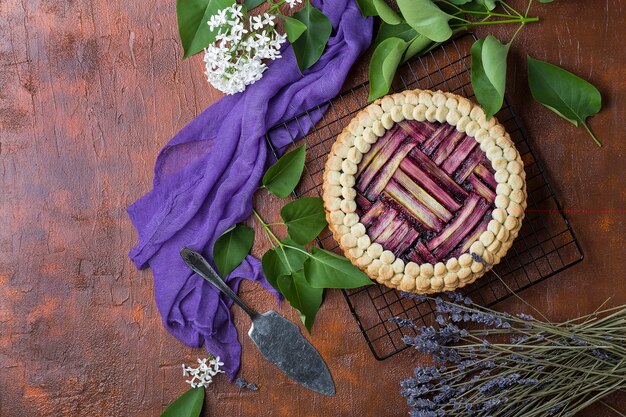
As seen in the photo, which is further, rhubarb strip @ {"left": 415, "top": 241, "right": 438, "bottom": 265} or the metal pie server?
the metal pie server

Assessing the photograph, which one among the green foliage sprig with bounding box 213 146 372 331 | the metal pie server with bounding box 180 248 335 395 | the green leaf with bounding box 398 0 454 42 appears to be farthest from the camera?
the metal pie server with bounding box 180 248 335 395

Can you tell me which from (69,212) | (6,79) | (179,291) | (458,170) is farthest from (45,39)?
(458,170)

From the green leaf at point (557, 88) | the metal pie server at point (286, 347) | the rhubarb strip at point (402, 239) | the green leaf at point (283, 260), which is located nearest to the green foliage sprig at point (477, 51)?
the green leaf at point (557, 88)

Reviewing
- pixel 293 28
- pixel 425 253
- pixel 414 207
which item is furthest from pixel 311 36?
pixel 425 253

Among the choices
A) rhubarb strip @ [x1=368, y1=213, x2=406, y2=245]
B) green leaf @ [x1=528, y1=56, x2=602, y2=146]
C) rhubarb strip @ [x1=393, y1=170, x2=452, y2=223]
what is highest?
green leaf @ [x1=528, y1=56, x2=602, y2=146]

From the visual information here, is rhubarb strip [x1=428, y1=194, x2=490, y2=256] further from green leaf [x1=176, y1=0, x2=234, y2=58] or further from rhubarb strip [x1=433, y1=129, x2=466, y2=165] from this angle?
green leaf [x1=176, y1=0, x2=234, y2=58]

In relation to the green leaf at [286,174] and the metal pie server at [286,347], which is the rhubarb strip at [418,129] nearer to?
the green leaf at [286,174]

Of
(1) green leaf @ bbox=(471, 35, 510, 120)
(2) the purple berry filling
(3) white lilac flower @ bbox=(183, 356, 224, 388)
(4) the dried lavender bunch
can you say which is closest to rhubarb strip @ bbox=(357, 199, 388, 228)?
(2) the purple berry filling
